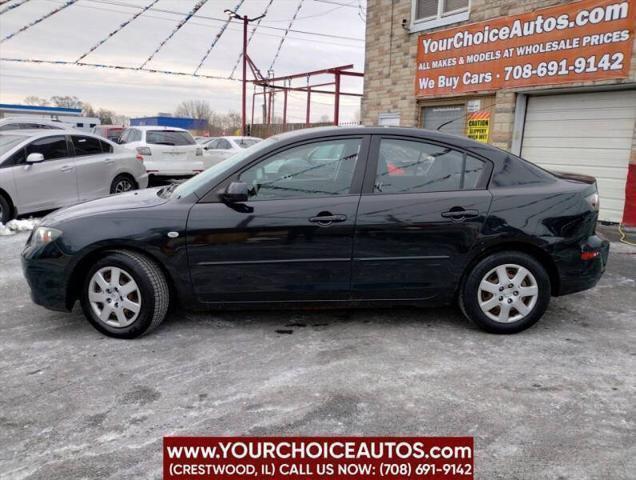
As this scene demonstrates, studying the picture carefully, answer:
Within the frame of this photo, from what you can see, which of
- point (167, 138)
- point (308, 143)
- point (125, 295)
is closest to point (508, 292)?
point (308, 143)

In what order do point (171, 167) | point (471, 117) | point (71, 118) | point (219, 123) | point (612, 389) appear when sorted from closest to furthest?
point (612, 389), point (471, 117), point (171, 167), point (71, 118), point (219, 123)

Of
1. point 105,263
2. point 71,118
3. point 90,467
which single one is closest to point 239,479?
point 90,467

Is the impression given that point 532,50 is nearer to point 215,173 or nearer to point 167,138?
point 215,173

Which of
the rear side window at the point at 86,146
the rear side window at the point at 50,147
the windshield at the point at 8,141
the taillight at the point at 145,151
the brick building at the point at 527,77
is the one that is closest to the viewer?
the brick building at the point at 527,77

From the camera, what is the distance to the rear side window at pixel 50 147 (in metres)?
8.41

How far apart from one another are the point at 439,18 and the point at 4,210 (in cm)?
868

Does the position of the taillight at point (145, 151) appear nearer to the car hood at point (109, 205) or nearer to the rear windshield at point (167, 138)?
the rear windshield at point (167, 138)

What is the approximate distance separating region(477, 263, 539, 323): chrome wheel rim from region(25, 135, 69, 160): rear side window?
25.1 feet

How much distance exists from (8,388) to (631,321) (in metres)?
4.64

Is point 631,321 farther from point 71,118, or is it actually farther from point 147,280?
point 71,118

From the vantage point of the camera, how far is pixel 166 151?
12781 millimetres

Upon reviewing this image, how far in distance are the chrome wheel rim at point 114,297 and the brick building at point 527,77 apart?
24.4 feet

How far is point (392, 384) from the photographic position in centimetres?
314

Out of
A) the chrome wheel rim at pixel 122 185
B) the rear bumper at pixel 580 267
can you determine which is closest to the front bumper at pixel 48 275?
the rear bumper at pixel 580 267
